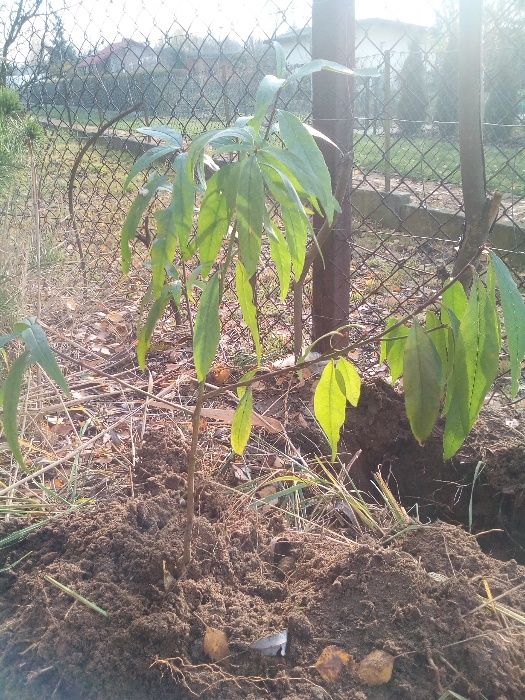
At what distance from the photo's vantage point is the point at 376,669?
40.4 inches

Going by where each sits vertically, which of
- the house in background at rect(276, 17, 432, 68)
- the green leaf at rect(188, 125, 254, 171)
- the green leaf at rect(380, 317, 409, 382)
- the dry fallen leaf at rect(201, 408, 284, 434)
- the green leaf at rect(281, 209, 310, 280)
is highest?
the house in background at rect(276, 17, 432, 68)

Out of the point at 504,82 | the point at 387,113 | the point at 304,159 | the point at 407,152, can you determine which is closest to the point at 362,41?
the point at 387,113

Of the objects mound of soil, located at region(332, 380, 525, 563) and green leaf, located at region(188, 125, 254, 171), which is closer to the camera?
green leaf, located at region(188, 125, 254, 171)

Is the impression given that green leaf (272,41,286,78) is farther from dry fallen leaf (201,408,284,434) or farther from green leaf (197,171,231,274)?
dry fallen leaf (201,408,284,434)

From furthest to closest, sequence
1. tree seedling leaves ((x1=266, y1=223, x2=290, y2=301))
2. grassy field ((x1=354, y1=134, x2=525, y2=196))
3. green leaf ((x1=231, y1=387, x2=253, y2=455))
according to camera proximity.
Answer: grassy field ((x1=354, y1=134, x2=525, y2=196)) < green leaf ((x1=231, y1=387, x2=253, y2=455)) < tree seedling leaves ((x1=266, y1=223, x2=290, y2=301))

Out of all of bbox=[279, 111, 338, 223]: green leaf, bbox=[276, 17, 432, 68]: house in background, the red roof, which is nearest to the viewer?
bbox=[279, 111, 338, 223]: green leaf

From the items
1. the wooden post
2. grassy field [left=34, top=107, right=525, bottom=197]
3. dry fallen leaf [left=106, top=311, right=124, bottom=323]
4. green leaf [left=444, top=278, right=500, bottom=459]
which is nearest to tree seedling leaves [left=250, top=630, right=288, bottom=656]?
green leaf [left=444, top=278, right=500, bottom=459]

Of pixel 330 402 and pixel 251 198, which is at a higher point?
pixel 251 198

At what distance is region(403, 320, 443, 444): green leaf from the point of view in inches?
33.8

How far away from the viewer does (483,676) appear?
101cm

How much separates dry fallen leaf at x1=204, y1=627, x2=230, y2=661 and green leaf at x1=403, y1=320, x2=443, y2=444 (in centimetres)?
57

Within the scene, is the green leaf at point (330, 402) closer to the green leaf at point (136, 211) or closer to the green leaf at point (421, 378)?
the green leaf at point (421, 378)

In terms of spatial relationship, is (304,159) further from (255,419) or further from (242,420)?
(255,419)

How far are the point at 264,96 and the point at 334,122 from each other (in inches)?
48.5
